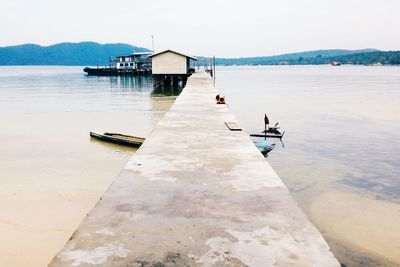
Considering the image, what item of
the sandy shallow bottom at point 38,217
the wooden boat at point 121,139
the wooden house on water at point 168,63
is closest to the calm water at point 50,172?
the sandy shallow bottom at point 38,217

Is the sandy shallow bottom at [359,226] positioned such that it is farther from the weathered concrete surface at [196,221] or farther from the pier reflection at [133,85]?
the pier reflection at [133,85]

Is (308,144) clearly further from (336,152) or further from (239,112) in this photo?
(239,112)

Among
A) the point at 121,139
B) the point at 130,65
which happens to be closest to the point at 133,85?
the point at 130,65

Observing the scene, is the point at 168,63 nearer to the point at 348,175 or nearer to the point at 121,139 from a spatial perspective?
the point at 121,139

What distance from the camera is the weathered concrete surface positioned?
3.63 metres

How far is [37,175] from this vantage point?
13.2 meters

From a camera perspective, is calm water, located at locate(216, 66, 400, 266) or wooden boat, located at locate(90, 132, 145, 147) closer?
calm water, located at locate(216, 66, 400, 266)

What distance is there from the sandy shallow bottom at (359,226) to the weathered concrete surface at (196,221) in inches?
131

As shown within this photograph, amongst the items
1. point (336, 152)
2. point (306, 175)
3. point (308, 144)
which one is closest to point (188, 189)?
point (306, 175)

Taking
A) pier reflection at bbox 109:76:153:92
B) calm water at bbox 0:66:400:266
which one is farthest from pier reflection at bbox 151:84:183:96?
calm water at bbox 0:66:400:266

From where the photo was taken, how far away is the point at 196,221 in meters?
4.50

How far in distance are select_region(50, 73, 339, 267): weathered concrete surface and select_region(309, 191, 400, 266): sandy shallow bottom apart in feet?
10.9

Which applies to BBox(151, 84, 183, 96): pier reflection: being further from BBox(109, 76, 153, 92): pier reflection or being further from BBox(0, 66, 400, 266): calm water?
BBox(0, 66, 400, 266): calm water

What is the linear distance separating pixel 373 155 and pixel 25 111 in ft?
92.4
